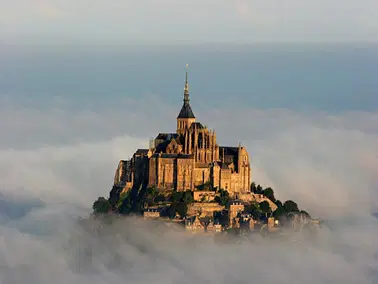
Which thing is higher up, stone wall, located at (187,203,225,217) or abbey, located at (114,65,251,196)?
abbey, located at (114,65,251,196)

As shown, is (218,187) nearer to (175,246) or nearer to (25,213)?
(175,246)

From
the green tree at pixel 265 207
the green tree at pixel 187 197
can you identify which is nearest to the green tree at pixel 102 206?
the green tree at pixel 187 197

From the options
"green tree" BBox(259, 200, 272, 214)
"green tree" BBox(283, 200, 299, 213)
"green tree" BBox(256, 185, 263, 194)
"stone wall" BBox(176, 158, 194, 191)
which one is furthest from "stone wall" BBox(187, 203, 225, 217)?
"green tree" BBox(283, 200, 299, 213)

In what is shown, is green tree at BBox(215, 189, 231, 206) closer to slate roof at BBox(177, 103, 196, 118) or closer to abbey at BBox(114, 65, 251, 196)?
abbey at BBox(114, 65, 251, 196)

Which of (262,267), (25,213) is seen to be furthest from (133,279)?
(25,213)

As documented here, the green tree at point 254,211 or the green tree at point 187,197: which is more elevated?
the green tree at point 187,197

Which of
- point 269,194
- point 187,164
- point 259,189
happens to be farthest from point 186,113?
point 269,194

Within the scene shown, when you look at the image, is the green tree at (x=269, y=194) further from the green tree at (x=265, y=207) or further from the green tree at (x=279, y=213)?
the green tree at (x=265, y=207)
